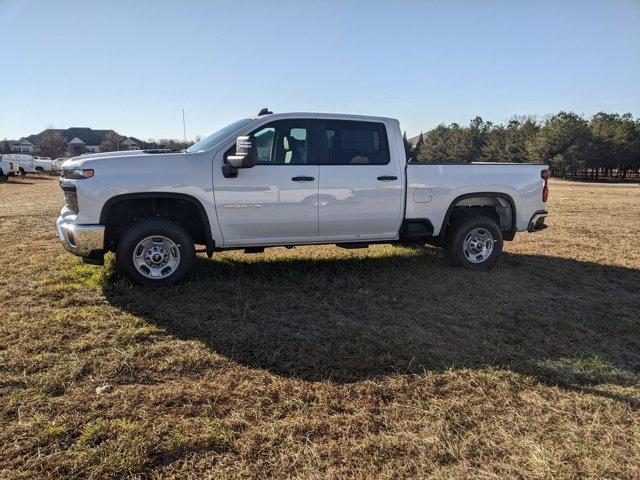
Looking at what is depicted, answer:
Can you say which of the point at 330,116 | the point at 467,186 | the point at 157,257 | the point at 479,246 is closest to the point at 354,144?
the point at 330,116

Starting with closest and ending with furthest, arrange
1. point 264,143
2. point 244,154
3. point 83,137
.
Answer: point 244,154
point 264,143
point 83,137

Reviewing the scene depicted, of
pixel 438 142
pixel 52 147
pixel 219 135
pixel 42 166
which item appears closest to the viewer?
pixel 219 135

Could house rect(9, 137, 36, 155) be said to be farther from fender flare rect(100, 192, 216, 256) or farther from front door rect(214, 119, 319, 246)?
front door rect(214, 119, 319, 246)

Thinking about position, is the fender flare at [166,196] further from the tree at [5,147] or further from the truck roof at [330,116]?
the tree at [5,147]

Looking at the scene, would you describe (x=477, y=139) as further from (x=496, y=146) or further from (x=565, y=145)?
(x=565, y=145)

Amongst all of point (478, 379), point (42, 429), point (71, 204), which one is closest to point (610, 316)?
point (478, 379)

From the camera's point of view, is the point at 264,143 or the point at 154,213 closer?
the point at 154,213

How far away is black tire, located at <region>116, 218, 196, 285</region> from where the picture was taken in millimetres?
4723

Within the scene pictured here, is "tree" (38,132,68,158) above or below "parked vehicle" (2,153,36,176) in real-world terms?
above

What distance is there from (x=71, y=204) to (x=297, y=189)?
7.95 ft

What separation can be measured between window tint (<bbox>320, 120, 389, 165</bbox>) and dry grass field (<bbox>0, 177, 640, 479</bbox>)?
144 cm

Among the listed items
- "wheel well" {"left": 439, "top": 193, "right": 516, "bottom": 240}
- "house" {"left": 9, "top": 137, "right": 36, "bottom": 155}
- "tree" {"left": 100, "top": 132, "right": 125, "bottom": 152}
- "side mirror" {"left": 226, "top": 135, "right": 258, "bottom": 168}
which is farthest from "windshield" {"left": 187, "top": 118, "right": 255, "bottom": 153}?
"house" {"left": 9, "top": 137, "right": 36, "bottom": 155}

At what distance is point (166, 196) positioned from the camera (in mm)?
4797

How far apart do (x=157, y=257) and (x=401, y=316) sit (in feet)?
8.78
